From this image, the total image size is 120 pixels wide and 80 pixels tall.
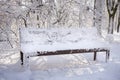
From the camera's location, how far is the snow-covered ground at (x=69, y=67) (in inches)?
172

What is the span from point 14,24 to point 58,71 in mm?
3285

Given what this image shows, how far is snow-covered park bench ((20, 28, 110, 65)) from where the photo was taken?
4.80 metres

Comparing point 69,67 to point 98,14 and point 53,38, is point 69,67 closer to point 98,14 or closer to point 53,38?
point 53,38

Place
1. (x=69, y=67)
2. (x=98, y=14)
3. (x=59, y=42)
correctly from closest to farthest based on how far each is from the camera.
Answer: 1. (x=69, y=67)
2. (x=59, y=42)
3. (x=98, y=14)

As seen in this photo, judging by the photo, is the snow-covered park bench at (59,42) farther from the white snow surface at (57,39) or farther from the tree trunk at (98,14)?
the tree trunk at (98,14)

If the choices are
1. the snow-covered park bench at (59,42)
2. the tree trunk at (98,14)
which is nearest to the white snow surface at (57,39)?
the snow-covered park bench at (59,42)

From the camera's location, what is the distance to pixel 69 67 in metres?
5.04

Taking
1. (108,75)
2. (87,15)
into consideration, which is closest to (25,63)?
(108,75)

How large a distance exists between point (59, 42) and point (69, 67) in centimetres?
77

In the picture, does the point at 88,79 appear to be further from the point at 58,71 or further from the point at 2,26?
the point at 2,26

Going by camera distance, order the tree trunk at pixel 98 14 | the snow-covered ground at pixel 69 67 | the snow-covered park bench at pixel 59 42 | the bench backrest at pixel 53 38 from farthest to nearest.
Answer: the tree trunk at pixel 98 14 → the bench backrest at pixel 53 38 → the snow-covered park bench at pixel 59 42 → the snow-covered ground at pixel 69 67

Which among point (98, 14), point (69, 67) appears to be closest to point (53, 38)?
point (69, 67)

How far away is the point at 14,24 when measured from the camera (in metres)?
7.16

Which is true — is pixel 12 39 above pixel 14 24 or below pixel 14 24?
below
